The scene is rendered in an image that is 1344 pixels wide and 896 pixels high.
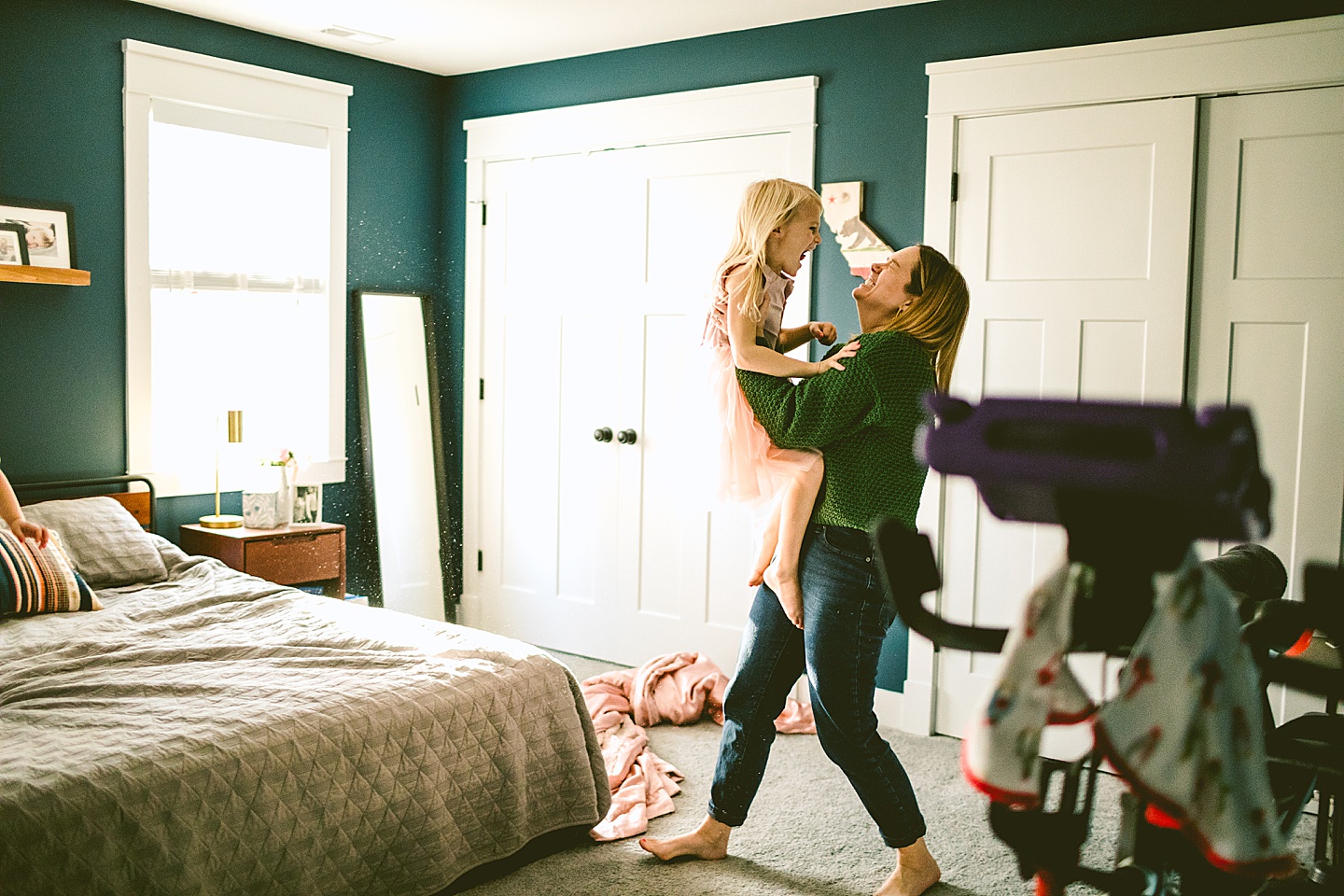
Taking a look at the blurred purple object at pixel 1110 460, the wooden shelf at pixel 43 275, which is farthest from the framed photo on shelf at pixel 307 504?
the blurred purple object at pixel 1110 460

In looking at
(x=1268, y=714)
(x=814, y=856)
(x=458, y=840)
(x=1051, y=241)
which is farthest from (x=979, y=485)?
(x=1051, y=241)

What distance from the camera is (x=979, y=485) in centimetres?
97

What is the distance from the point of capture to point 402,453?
489cm

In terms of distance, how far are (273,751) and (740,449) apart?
115 cm

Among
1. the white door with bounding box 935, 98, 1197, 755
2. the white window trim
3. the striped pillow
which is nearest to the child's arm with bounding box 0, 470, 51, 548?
the striped pillow

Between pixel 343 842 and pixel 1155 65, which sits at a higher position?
pixel 1155 65

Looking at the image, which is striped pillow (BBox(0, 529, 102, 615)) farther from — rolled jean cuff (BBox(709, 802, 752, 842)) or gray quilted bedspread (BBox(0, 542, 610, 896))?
rolled jean cuff (BBox(709, 802, 752, 842))

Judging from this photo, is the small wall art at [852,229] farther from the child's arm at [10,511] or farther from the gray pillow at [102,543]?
the child's arm at [10,511]

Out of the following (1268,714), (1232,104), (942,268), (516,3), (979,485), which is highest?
(516,3)

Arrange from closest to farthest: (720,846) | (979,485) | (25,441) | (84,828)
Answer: (979,485) → (84,828) → (720,846) → (25,441)

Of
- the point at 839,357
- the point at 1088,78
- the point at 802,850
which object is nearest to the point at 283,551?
the point at 802,850

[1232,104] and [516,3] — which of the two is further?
[516,3]

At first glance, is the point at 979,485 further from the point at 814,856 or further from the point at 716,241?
the point at 716,241

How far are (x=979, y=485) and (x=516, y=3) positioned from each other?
11.3 feet
